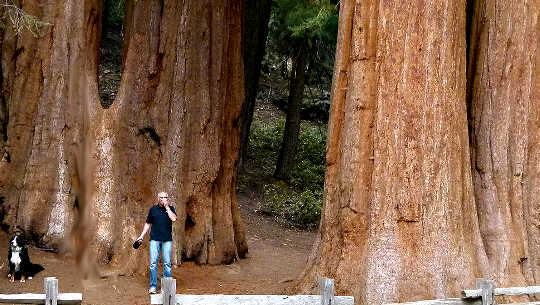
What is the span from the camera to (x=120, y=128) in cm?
1459

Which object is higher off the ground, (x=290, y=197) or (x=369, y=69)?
(x=369, y=69)

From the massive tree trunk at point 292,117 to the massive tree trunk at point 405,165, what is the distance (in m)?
14.1

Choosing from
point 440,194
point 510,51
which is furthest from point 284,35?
point 440,194

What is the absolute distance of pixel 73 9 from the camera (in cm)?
1495

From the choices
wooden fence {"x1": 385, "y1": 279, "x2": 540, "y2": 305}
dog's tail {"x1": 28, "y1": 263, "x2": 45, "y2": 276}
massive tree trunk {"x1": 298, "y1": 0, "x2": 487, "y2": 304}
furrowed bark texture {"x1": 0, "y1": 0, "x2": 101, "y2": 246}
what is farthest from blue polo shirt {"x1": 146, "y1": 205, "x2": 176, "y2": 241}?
wooden fence {"x1": 385, "y1": 279, "x2": 540, "y2": 305}

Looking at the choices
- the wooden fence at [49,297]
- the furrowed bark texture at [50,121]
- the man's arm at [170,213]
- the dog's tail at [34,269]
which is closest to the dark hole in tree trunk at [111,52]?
the furrowed bark texture at [50,121]

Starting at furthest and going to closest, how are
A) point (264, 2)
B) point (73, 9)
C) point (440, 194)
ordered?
point (264, 2), point (73, 9), point (440, 194)

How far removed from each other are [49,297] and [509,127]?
720 cm

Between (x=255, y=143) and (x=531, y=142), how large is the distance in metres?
20.7

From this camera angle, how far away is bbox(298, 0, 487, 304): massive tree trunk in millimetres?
10102

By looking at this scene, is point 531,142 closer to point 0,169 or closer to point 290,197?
point 0,169

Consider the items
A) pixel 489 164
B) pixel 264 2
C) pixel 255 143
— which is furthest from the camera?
pixel 255 143

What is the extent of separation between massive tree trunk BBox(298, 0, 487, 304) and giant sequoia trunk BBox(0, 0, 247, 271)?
5.08 metres

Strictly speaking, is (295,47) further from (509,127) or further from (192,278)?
(509,127)
